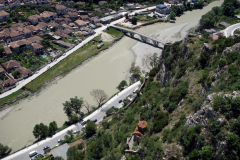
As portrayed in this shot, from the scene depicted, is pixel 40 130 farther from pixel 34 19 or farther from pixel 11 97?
pixel 34 19

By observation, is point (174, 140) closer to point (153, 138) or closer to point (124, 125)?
point (153, 138)

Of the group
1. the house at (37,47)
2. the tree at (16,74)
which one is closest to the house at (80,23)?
the house at (37,47)

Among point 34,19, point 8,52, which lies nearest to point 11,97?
point 8,52

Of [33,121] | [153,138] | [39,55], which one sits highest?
[153,138]

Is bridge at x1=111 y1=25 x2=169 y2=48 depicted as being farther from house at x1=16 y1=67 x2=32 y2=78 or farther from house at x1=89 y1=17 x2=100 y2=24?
house at x1=16 y1=67 x2=32 y2=78

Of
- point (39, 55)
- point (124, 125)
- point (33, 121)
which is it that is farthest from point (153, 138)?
point (39, 55)

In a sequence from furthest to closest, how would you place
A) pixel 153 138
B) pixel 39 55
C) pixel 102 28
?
pixel 102 28
pixel 39 55
pixel 153 138
